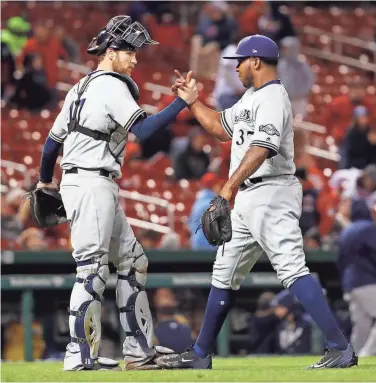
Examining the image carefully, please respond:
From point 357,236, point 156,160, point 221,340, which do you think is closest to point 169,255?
point 221,340

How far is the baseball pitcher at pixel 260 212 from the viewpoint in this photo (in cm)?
614

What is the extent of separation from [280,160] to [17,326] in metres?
4.20

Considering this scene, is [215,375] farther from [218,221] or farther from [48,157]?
[48,157]

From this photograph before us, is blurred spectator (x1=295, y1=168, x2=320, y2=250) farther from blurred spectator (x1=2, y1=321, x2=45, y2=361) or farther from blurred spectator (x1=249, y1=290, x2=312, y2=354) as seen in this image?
blurred spectator (x1=2, y1=321, x2=45, y2=361)

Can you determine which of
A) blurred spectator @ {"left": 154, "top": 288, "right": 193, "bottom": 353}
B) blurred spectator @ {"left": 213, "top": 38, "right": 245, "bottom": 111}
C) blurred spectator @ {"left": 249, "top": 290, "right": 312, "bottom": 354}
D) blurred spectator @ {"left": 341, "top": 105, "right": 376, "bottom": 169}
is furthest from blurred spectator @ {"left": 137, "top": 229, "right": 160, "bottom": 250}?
blurred spectator @ {"left": 341, "top": 105, "right": 376, "bottom": 169}

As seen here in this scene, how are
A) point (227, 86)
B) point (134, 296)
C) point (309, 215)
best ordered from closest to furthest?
point (134, 296), point (309, 215), point (227, 86)

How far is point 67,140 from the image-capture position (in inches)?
257

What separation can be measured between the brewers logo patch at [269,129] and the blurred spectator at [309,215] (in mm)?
4708

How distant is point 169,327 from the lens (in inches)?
357

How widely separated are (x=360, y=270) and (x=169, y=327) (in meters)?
1.77

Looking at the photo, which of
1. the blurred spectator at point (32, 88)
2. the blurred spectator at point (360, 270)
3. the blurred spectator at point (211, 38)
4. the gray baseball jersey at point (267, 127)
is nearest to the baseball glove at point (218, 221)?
the gray baseball jersey at point (267, 127)

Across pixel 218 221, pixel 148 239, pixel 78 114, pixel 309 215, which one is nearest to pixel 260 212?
pixel 218 221

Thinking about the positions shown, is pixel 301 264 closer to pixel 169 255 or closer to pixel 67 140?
pixel 67 140

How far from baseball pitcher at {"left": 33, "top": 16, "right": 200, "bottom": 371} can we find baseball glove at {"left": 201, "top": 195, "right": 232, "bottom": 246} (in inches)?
21.4
